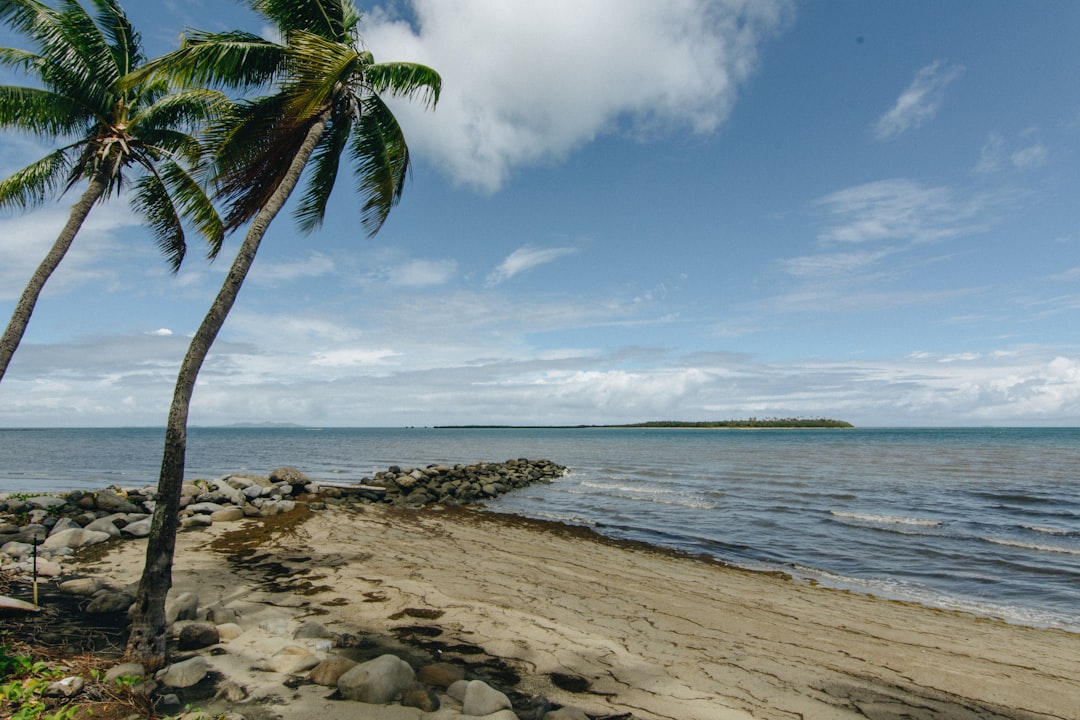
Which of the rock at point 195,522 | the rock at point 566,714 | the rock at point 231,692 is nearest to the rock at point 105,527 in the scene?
the rock at point 195,522

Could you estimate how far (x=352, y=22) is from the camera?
945 centimetres

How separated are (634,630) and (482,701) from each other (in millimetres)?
3341

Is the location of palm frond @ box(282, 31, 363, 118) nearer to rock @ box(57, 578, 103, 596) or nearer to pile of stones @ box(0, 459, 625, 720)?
pile of stones @ box(0, 459, 625, 720)

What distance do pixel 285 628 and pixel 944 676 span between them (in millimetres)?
7934

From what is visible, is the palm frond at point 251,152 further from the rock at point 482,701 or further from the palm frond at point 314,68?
the rock at point 482,701

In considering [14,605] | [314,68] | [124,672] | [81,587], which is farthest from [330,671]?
[314,68]

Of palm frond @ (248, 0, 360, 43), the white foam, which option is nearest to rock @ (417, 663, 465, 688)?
palm frond @ (248, 0, 360, 43)

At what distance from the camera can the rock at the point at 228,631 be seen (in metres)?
6.28

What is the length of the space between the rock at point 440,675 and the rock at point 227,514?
36.4 ft

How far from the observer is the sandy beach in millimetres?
5602

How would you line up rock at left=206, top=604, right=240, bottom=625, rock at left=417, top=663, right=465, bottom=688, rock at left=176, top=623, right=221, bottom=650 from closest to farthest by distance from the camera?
rock at left=417, top=663, right=465, bottom=688
rock at left=176, top=623, right=221, bottom=650
rock at left=206, top=604, right=240, bottom=625

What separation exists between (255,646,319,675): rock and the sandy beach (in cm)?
18

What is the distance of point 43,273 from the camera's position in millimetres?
9703

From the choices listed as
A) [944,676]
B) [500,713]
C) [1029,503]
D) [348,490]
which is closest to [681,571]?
[944,676]
